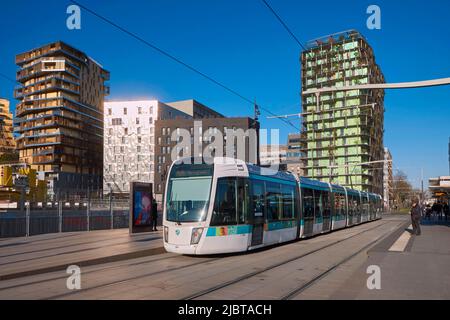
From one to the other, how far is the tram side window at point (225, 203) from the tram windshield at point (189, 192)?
0.29m

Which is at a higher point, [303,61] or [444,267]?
[303,61]

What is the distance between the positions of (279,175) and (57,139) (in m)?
86.5

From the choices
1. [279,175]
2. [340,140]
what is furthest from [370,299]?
[340,140]

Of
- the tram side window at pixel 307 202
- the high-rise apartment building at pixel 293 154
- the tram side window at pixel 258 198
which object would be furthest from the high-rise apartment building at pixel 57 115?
the tram side window at pixel 258 198

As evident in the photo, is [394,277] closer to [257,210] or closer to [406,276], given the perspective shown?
[406,276]

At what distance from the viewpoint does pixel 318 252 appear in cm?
1520

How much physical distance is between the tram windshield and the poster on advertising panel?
791 centimetres

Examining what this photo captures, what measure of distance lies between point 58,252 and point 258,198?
20.8ft

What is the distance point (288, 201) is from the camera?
59.1 ft

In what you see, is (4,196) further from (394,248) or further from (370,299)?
(370,299)

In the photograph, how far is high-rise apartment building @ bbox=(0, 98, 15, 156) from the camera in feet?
406

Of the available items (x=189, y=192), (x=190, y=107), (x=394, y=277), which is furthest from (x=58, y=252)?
(x=190, y=107)

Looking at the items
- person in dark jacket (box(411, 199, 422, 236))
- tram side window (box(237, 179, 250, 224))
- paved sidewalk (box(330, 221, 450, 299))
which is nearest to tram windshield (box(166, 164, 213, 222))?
tram side window (box(237, 179, 250, 224))

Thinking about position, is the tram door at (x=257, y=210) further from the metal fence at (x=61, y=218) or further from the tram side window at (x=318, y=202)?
the metal fence at (x=61, y=218)
